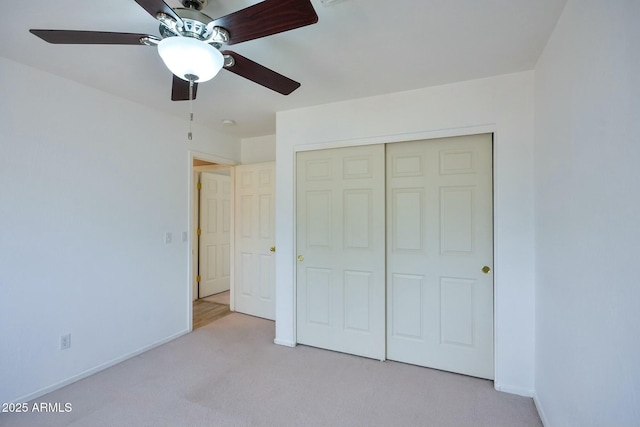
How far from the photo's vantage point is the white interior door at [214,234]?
16.1 feet

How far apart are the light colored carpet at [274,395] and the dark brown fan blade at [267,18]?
88.7 inches

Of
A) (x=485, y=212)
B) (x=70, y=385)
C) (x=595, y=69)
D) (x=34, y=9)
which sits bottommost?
(x=70, y=385)

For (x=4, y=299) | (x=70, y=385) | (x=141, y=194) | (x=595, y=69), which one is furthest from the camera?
(x=141, y=194)

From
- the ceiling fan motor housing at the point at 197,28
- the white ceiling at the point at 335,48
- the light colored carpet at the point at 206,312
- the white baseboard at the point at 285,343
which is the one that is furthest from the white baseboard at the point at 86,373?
the ceiling fan motor housing at the point at 197,28

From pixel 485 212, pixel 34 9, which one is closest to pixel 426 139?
pixel 485 212

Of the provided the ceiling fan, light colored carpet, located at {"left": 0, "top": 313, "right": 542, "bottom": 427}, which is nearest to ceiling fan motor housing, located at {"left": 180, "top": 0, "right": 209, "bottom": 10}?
the ceiling fan

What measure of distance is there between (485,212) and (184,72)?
7.68ft

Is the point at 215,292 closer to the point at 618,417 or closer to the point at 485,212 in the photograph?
the point at 485,212

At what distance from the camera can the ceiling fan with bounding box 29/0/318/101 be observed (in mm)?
1155

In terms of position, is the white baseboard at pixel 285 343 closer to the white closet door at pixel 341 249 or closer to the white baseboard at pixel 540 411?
the white closet door at pixel 341 249

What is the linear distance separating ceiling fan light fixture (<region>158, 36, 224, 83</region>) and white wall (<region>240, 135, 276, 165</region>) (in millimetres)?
2680

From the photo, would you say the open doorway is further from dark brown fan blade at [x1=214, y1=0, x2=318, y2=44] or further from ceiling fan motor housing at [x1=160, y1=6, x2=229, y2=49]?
dark brown fan blade at [x1=214, y1=0, x2=318, y2=44]

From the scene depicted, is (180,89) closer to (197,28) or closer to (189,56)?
(197,28)

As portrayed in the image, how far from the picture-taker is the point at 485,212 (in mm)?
2424
